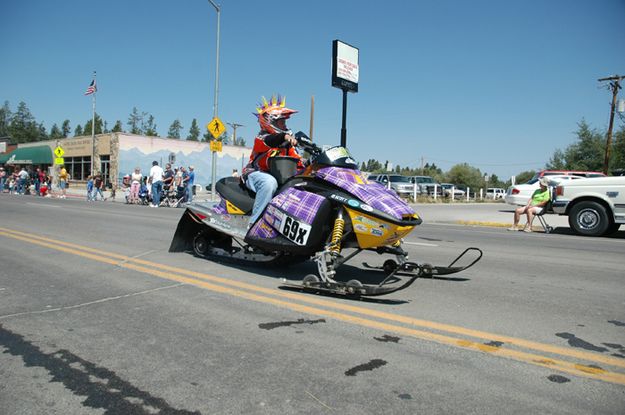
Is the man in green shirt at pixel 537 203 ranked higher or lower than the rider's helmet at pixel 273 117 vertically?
lower

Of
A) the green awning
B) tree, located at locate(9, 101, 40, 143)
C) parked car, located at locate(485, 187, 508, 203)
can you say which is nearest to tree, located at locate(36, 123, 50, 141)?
tree, located at locate(9, 101, 40, 143)

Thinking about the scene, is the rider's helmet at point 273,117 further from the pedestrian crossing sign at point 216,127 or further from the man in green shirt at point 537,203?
the pedestrian crossing sign at point 216,127

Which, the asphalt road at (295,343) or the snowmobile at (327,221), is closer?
the asphalt road at (295,343)

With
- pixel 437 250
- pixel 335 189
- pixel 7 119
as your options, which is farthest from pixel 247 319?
pixel 7 119

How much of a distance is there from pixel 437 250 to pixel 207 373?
5.95 metres

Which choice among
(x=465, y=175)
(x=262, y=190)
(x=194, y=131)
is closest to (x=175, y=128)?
(x=194, y=131)

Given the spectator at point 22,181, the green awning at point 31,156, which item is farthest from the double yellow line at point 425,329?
the green awning at point 31,156

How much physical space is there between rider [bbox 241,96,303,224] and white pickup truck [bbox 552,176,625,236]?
954cm

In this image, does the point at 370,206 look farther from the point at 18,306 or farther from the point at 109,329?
the point at 18,306

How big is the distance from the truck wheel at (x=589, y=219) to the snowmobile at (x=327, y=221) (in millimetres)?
8451

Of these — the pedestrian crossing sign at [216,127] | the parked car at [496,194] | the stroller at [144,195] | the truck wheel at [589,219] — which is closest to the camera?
the truck wheel at [589,219]

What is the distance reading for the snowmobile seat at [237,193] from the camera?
5.95 metres

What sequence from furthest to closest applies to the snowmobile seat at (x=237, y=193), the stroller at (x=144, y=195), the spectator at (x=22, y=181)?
the spectator at (x=22, y=181), the stroller at (x=144, y=195), the snowmobile seat at (x=237, y=193)

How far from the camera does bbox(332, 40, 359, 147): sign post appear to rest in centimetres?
2067
